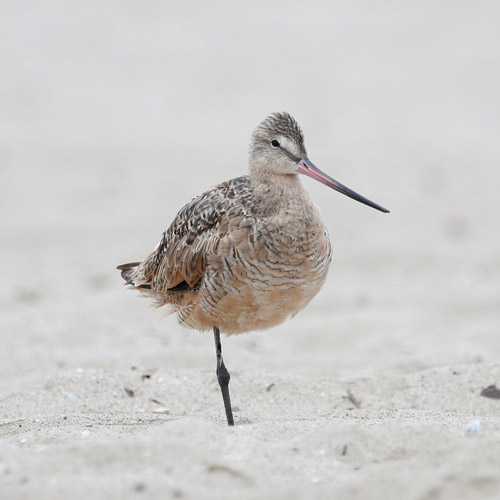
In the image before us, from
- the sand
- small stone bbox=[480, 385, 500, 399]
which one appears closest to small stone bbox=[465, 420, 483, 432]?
the sand

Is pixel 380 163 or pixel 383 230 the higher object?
pixel 380 163

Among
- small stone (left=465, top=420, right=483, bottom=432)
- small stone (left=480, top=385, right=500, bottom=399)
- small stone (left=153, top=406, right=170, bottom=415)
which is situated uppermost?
small stone (left=465, top=420, right=483, bottom=432)

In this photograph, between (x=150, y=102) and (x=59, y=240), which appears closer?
(x=59, y=240)

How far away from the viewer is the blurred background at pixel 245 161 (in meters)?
9.21

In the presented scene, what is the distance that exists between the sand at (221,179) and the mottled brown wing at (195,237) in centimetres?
98

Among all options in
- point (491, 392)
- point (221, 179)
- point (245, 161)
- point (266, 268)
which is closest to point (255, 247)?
point (266, 268)

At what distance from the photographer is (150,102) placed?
17.9 metres

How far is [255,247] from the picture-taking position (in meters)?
5.76

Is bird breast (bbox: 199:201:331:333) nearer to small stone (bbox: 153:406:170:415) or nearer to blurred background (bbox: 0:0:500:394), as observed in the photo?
small stone (bbox: 153:406:170:415)

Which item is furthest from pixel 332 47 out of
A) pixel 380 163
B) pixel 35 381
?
pixel 35 381

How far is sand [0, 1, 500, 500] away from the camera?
4504 millimetres

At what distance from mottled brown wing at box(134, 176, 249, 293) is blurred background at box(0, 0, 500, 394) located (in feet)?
5.12

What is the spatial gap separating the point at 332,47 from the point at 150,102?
16.1 ft

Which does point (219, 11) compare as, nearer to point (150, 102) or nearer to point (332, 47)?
point (332, 47)
